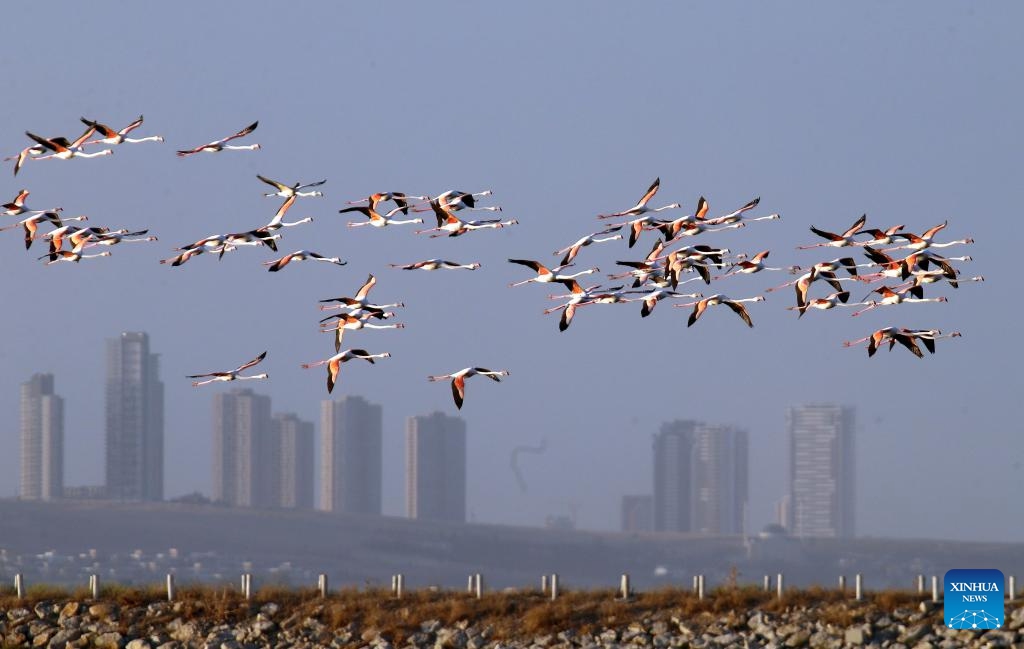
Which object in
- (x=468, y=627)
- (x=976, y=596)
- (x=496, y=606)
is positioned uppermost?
(x=976, y=596)

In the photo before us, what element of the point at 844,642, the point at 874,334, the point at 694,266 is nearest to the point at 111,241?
the point at 694,266

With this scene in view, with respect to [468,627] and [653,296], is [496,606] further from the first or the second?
[653,296]

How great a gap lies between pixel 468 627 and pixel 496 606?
1.37m

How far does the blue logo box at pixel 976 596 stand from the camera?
127ft

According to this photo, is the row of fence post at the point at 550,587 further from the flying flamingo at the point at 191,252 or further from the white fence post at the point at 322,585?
the flying flamingo at the point at 191,252

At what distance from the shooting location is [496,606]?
50.8 meters

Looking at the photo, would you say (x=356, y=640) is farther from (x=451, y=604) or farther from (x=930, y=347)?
(x=930, y=347)

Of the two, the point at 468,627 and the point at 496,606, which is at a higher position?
the point at 496,606

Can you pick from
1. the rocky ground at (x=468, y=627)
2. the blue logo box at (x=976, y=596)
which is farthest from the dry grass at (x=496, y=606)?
the blue logo box at (x=976, y=596)

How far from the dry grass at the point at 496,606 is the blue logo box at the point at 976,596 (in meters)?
9.18

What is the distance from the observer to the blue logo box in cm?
3875

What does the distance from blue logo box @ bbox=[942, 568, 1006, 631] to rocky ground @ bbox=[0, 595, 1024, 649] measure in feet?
25.8

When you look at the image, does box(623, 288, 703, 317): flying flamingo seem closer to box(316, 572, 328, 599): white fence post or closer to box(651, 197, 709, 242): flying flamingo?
box(651, 197, 709, 242): flying flamingo

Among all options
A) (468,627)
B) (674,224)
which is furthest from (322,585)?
(674,224)
